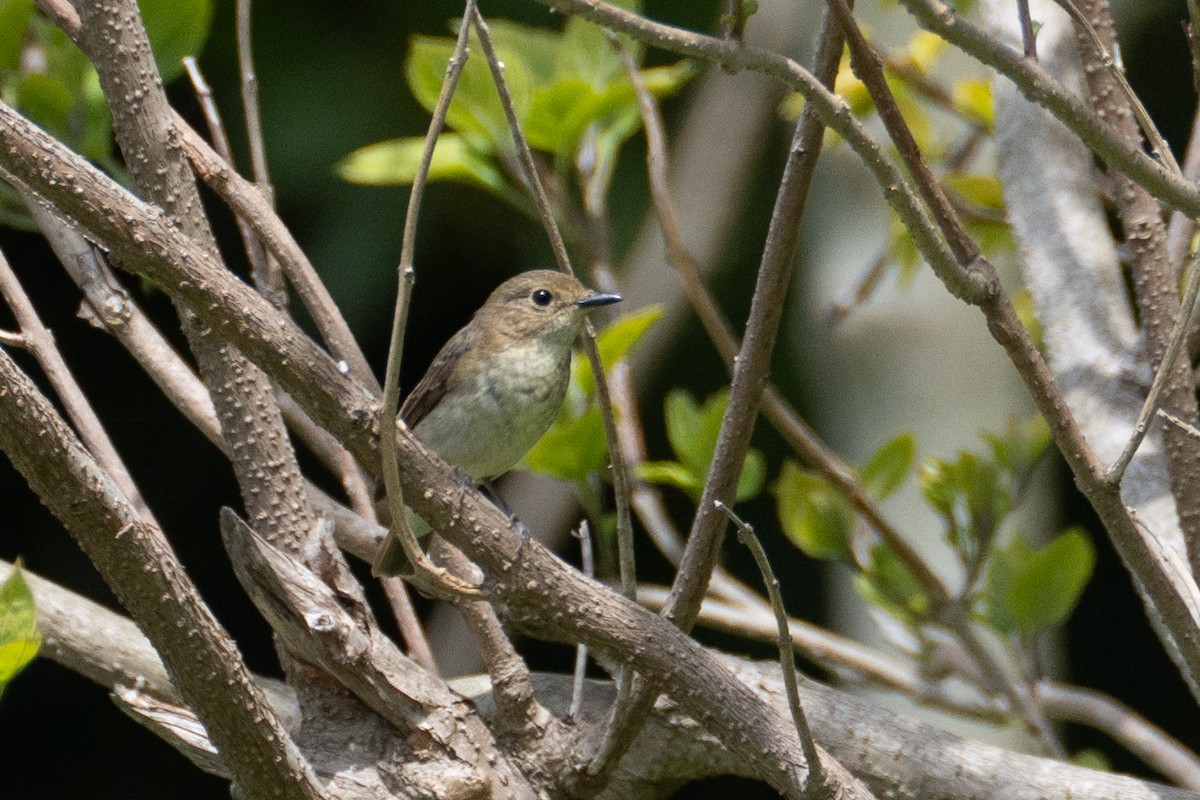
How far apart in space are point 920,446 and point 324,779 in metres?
2.53

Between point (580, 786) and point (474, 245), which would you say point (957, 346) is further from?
point (580, 786)

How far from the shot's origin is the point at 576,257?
184 inches

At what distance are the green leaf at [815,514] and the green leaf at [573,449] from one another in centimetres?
48

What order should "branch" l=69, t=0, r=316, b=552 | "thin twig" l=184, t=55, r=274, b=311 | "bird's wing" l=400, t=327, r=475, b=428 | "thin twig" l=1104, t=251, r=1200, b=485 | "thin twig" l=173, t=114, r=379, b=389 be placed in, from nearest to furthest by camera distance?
"thin twig" l=1104, t=251, r=1200, b=485 → "branch" l=69, t=0, r=316, b=552 → "thin twig" l=173, t=114, r=379, b=389 → "thin twig" l=184, t=55, r=274, b=311 → "bird's wing" l=400, t=327, r=475, b=428

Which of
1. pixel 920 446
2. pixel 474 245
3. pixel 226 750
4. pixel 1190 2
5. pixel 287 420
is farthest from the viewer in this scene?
pixel 474 245

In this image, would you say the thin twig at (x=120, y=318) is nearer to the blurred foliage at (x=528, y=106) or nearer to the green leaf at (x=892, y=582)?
the blurred foliage at (x=528, y=106)

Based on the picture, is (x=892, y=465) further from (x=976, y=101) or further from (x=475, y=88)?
(x=475, y=88)

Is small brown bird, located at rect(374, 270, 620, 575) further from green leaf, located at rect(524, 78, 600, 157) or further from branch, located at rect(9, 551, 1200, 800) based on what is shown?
branch, located at rect(9, 551, 1200, 800)

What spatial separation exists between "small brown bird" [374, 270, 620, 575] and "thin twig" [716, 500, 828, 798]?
1247 millimetres

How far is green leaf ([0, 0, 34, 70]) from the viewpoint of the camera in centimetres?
290

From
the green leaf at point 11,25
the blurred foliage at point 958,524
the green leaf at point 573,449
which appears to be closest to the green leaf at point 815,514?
the blurred foliage at point 958,524

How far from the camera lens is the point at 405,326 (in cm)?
169

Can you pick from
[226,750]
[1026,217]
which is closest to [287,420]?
[226,750]

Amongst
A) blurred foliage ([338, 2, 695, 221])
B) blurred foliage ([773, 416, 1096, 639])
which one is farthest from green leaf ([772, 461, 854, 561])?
blurred foliage ([338, 2, 695, 221])
